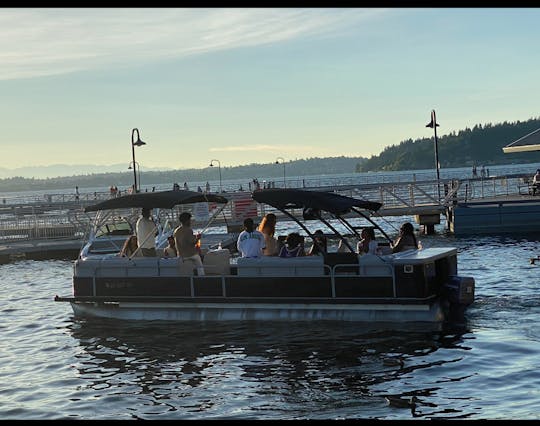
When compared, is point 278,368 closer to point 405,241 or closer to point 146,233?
point 405,241

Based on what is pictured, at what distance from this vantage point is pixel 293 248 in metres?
17.3

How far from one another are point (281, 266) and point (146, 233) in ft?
13.5

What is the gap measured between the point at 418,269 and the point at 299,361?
126 inches

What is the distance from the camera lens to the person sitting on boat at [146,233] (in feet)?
61.5

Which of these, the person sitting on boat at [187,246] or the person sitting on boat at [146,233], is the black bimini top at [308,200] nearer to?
the person sitting on boat at [187,246]

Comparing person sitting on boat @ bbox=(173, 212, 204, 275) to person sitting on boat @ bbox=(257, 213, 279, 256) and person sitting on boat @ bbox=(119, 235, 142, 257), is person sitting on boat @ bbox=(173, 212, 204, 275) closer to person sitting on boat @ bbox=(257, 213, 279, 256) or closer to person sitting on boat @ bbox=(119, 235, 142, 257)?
person sitting on boat @ bbox=(257, 213, 279, 256)

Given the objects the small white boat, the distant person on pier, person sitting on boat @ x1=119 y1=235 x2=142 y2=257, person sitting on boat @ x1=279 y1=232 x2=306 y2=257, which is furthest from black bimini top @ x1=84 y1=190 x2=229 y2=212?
the distant person on pier

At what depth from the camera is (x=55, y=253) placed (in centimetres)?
3784

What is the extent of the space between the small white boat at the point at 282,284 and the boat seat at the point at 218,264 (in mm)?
22

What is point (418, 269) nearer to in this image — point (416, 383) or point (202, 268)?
point (416, 383)

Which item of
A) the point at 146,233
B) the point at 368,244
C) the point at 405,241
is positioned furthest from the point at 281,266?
the point at 146,233

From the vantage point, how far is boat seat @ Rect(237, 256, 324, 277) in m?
16.3

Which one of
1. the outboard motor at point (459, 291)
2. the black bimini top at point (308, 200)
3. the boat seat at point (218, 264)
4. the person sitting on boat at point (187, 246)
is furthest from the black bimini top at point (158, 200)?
the outboard motor at point (459, 291)
